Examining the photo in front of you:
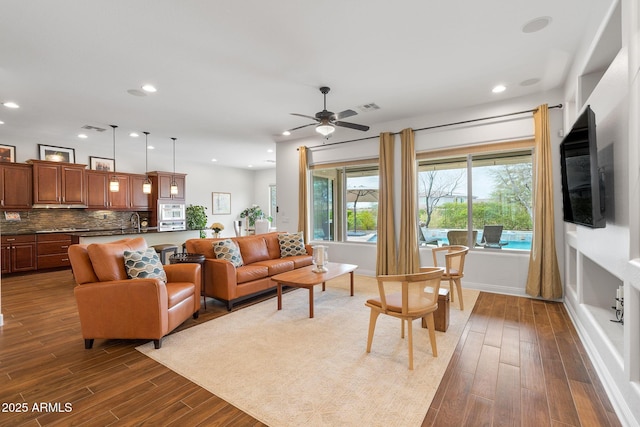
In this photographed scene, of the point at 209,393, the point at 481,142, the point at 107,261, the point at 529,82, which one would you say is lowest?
the point at 209,393

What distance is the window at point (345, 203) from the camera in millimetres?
6090

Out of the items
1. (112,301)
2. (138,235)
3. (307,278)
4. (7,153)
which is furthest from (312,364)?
(7,153)

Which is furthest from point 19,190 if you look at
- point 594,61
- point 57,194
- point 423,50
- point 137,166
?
point 594,61

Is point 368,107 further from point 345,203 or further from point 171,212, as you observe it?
point 171,212

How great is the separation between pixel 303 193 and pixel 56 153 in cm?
582

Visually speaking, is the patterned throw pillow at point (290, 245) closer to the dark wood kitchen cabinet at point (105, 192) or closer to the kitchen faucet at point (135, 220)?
the dark wood kitchen cabinet at point (105, 192)

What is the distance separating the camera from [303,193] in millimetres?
6539

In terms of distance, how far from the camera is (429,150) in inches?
205

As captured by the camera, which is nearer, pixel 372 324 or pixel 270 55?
pixel 372 324

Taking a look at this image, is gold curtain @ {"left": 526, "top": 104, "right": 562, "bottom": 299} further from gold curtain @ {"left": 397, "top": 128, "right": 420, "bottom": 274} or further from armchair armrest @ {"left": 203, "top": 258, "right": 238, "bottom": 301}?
armchair armrest @ {"left": 203, "top": 258, "right": 238, "bottom": 301}

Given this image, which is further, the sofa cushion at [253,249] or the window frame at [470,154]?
the sofa cushion at [253,249]

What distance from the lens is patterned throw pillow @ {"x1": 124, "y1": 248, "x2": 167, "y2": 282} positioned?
2.97 m

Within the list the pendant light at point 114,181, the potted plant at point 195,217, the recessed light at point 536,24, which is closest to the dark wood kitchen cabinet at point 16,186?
Answer: the pendant light at point 114,181

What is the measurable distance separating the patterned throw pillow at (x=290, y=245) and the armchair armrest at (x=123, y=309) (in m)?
2.64
